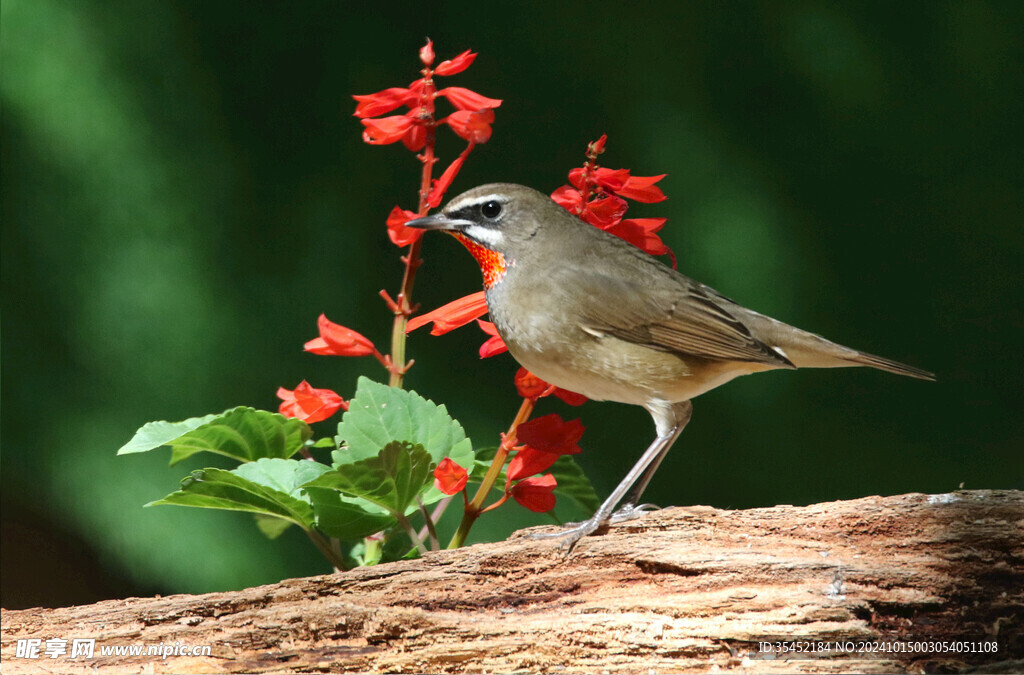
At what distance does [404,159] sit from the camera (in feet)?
10.1

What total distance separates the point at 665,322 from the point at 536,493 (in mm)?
481

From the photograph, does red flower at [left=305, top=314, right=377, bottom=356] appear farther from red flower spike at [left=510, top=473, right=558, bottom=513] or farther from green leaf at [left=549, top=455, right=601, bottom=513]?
green leaf at [left=549, top=455, right=601, bottom=513]

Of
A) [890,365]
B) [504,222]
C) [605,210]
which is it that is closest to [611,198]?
[605,210]

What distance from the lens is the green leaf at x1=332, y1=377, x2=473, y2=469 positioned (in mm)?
1984

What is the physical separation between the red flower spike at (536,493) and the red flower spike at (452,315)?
0.37 meters

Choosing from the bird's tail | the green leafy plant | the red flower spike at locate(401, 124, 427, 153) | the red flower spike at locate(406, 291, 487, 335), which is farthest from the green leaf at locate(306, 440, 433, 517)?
the bird's tail

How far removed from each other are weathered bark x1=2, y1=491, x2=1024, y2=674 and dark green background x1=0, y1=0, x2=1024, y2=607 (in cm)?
115

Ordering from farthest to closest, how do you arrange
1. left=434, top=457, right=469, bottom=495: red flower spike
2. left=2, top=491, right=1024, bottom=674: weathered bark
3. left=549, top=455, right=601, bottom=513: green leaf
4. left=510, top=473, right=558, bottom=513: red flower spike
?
left=549, top=455, right=601, bottom=513: green leaf, left=510, top=473, right=558, bottom=513: red flower spike, left=434, top=457, right=469, bottom=495: red flower spike, left=2, top=491, right=1024, bottom=674: weathered bark

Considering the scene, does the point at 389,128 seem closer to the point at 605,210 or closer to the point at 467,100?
the point at 467,100

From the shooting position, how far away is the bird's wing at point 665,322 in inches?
82.0

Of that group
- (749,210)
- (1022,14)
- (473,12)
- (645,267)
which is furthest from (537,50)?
(1022,14)

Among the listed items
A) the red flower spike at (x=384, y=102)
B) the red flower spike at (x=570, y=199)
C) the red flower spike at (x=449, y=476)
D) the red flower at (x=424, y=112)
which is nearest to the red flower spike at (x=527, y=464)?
the red flower spike at (x=449, y=476)

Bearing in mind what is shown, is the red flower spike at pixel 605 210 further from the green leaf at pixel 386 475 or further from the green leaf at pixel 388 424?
the green leaf at pixel 386 475

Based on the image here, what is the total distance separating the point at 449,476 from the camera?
6.27 ft
